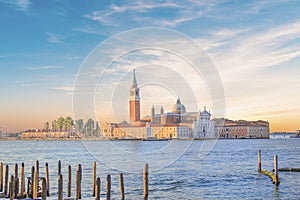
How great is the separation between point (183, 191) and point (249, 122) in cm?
17974

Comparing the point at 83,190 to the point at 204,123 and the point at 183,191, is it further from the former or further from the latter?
the point at 204,123

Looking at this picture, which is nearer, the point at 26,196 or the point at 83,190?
the point at 26,196

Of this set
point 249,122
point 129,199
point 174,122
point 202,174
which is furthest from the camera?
point 249,122

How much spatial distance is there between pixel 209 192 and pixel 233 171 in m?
11.2

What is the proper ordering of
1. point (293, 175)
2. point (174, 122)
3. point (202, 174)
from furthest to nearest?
point (174, 122), point (202, 174), point (293, 175)

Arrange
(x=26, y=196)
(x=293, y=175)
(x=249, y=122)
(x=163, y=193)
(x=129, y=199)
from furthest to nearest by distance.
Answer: (x=249, y=122), (x=293, y=175), (x=163, y=193), (x=129, y=199), (x=26, y=196)

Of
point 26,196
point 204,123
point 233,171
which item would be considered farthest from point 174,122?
point 26,196

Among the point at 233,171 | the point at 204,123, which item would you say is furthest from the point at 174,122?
the point at 233,171

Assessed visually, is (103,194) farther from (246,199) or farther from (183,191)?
(246,199)

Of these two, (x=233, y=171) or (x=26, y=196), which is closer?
(x=26, y=196)

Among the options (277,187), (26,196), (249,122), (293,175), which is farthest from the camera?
(249,122)

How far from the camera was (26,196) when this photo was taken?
17625mm

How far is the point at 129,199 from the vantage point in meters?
20.3

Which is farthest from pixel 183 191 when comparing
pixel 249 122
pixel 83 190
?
pixel 249 122
